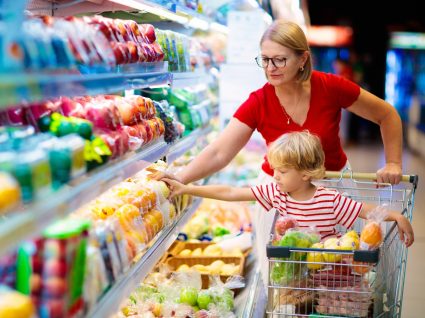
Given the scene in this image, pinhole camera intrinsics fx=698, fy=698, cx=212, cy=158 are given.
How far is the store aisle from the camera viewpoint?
514 cm

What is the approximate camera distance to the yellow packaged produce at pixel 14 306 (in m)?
1.61

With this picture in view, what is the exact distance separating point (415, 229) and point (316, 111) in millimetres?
4379

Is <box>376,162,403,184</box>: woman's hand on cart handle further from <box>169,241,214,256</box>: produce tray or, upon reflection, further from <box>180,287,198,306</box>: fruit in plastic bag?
<box>169,241,214,256</box>: produce tray

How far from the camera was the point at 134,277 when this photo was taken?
263cm

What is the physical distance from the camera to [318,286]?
2734 mm

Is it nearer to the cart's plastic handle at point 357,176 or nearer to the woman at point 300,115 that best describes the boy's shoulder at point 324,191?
the cart's plastic handle at point 357,176

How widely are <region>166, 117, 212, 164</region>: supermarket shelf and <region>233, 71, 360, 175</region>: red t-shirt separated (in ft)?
1.41

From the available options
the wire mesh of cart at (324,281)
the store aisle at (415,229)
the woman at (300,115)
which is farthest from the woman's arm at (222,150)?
the store aisle at (415,229)

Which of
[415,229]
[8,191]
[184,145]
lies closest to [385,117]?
[184,145]

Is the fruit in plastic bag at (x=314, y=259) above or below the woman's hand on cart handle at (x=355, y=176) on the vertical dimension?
below

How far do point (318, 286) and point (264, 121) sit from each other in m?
1.27

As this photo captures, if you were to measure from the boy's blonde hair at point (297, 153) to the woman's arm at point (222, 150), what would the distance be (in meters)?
0.61

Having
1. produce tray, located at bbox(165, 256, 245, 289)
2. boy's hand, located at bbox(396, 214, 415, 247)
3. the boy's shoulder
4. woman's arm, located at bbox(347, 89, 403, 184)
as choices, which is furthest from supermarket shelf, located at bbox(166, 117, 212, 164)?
boy's hand, located at bbox(396, 214, 415, 247)

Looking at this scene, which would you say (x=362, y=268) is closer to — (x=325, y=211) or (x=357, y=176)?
(x=325, y=211)
